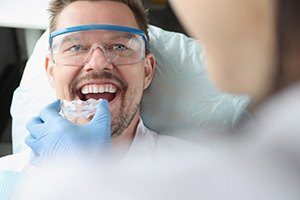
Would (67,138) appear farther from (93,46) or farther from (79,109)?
(93,46)

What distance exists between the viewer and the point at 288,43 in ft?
1.70

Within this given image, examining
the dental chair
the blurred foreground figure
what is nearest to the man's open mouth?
the dental chair

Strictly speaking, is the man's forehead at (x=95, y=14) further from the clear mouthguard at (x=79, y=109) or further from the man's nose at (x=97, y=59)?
the clear mouthguard at (x=79, y=109)

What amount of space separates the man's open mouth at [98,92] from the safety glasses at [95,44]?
72 millimetres

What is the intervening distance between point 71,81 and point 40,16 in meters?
0.45

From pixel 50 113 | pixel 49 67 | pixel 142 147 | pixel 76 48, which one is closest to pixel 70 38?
pixel 76 48

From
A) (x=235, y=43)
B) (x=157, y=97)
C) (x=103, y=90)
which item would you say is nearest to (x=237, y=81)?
(x=235, y=43)

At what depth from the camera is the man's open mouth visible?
1.46 m

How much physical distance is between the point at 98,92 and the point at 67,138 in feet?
1.07

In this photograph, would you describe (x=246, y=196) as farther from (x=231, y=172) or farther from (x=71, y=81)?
(x=71, y=81)

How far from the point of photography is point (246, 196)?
506mm

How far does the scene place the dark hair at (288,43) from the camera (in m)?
0.49

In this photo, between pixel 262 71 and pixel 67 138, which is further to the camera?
pixel 67 138

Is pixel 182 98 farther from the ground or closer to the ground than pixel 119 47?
closer to the ground
